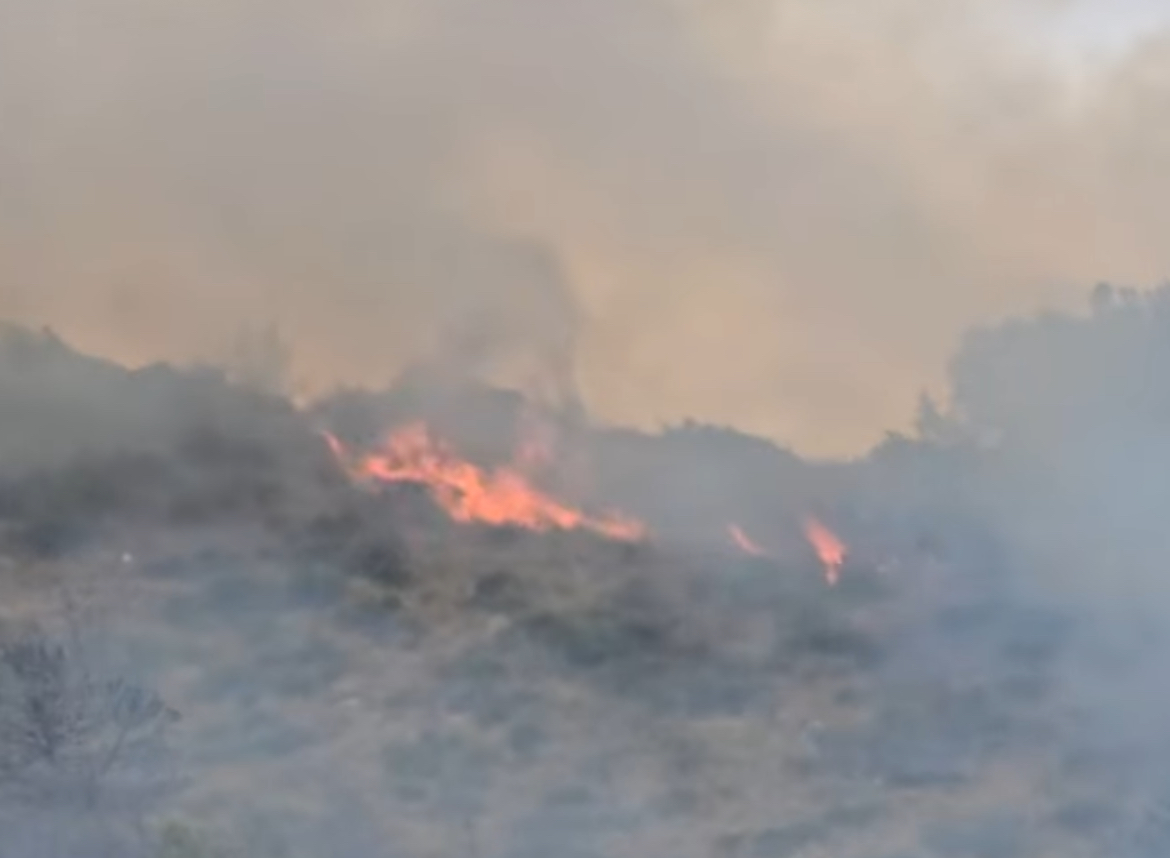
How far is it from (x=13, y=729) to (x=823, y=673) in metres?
19.9

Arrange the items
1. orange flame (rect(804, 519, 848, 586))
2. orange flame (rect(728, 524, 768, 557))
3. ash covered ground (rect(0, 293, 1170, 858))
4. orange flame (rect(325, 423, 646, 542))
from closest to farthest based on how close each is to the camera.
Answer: ash covered ground (rect(0, 293, 1170, 858))
orange flame (rect(325, 423, 646, 542))
orange flame (rect(804, 519, 848, 586))
orange flame (rect(728, 524, 768, 557))

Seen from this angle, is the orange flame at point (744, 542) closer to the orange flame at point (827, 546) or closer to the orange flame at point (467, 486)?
the orange flame at point (827, 546)

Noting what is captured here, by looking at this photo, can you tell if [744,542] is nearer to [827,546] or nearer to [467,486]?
[827,546]

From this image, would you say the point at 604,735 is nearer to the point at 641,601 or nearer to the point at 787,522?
the point at 641,601

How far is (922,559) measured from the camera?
5538cm

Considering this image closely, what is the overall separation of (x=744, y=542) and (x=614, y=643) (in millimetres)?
6058

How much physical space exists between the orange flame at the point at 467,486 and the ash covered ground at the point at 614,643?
0.43 metres

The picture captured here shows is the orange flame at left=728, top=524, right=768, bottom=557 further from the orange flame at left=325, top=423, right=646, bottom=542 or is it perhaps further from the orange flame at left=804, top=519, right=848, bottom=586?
the orange flame at left=325, top=423, right=646, bottom=542

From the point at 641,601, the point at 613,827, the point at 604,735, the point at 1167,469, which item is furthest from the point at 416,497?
the point at 1167,469

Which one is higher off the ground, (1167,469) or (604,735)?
(1167,469)

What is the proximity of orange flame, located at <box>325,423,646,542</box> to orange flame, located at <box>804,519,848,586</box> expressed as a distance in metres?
4.52

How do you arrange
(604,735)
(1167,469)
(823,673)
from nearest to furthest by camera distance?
(604,735)
(823,673)
(1167,469)

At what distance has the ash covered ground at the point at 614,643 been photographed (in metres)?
41.7

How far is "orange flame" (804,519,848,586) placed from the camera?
181ft
